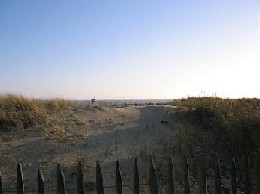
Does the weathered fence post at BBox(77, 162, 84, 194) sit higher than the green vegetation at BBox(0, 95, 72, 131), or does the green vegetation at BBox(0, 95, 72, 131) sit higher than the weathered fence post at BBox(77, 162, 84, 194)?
the green vegetation at BBox(0, 95, 72, 131)

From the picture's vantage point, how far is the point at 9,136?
1166cm

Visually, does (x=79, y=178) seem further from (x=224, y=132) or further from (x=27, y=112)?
(x=27, y=112)

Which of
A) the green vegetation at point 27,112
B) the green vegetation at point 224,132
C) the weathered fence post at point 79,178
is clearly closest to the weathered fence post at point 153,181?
the weathered fence post at point 79,178

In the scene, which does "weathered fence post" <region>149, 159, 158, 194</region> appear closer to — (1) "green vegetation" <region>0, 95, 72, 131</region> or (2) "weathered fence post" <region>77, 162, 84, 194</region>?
(2) "weathered fence post" <region>77, 162, 84, 194</region>

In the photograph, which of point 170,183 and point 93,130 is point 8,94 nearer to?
point 93,130

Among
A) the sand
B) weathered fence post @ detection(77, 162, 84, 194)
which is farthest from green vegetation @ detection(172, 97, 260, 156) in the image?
weathered fence post @ detection(77, 162, 84, 194)

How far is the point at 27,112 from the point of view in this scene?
43.0 ft

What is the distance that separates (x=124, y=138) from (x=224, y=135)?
2.83 m

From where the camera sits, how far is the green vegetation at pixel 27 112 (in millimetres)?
12484

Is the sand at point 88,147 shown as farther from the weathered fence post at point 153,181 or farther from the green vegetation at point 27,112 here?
the weathered fence post at point 153,181

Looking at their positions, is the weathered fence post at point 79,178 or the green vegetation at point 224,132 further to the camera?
the green vegetation at point 224,132

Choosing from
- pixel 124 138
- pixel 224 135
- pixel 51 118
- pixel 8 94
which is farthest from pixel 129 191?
pixel 8 94

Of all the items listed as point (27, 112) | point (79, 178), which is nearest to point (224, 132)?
point (27, 112)

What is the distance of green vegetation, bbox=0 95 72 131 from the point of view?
12484 mm
